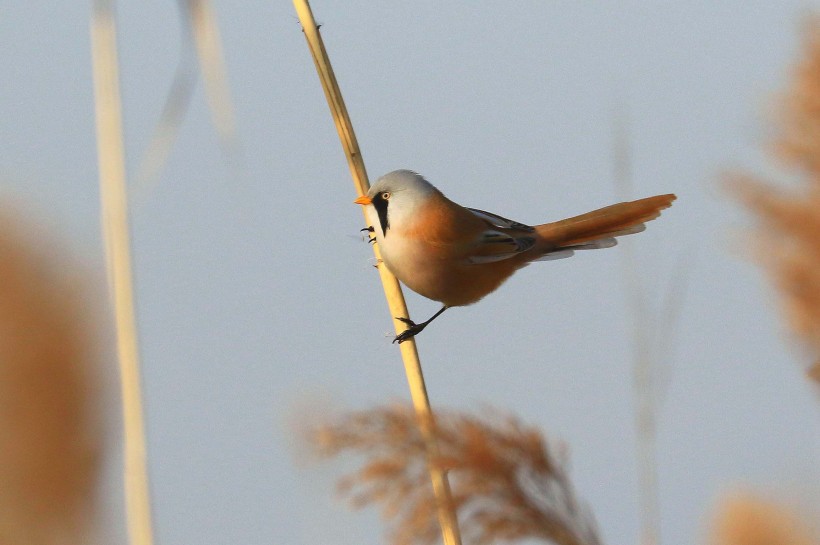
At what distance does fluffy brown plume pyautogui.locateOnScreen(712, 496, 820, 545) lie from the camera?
2736mm

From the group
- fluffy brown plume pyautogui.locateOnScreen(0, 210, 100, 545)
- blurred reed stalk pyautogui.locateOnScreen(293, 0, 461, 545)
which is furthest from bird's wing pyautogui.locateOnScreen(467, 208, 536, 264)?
fluffy brown plume pyautogui.locateOnScreen(0, 210, 100, 545)

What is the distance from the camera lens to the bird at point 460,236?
2.28 metres

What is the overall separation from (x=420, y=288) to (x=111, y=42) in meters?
1.06

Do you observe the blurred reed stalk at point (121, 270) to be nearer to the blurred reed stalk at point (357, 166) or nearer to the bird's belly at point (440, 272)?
the blurred reed stalk at point (357, 166)

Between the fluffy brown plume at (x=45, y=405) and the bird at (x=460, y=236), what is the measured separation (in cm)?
73

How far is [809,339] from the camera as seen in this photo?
2.80m

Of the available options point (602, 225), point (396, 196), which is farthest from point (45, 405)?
point (602, 225)

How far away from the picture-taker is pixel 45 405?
183cm

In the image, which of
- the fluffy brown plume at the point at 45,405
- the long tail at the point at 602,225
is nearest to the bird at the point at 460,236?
the long tail at the point at 602,225

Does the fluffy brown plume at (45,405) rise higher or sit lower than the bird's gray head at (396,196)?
lower

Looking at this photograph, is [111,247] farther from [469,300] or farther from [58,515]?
[469,300]

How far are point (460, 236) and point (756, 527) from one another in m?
1.26

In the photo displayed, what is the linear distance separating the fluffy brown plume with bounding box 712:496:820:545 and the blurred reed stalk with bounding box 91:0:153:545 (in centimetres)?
196

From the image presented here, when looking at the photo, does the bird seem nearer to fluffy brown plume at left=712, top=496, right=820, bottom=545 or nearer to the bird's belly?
the bird's belly
